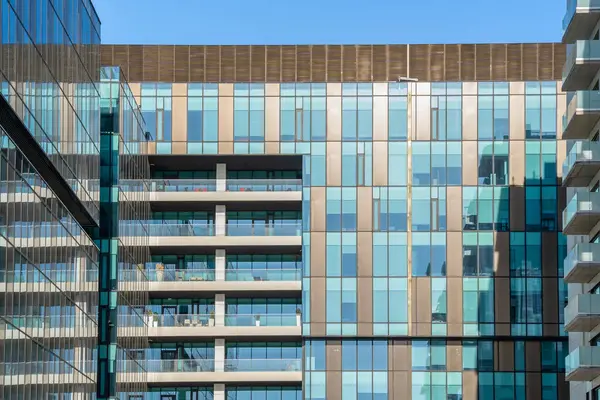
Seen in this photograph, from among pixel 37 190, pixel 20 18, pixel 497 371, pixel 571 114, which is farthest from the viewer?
pixel 497 371

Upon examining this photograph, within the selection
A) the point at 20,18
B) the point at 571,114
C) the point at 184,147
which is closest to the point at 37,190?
the point at 20,18

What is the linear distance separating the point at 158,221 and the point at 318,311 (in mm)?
12617

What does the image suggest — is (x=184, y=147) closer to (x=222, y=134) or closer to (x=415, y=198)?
(x=222, y=134)

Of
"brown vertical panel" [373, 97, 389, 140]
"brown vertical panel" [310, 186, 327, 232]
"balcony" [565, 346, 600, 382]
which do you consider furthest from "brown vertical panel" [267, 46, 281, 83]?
"balcony" [565, 346, 600, 382]

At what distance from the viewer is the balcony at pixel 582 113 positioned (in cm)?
7262

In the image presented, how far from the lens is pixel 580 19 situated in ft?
243

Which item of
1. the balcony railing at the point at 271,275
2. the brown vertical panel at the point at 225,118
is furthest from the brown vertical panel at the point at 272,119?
the balcony railing at the point at 271,275

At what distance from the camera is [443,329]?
312 feet

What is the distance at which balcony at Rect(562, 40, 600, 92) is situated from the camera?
7238 centimetres

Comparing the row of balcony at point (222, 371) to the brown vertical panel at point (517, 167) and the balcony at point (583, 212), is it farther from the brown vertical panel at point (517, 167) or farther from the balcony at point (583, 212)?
the balcony at point (583, 212)

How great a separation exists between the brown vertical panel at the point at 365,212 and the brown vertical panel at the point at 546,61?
13.7m

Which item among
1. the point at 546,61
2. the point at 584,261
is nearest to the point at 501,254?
the point at 546,61

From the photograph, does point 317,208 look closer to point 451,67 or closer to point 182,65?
point 451,67

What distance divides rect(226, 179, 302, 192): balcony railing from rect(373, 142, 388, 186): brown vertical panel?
4.97 meters
